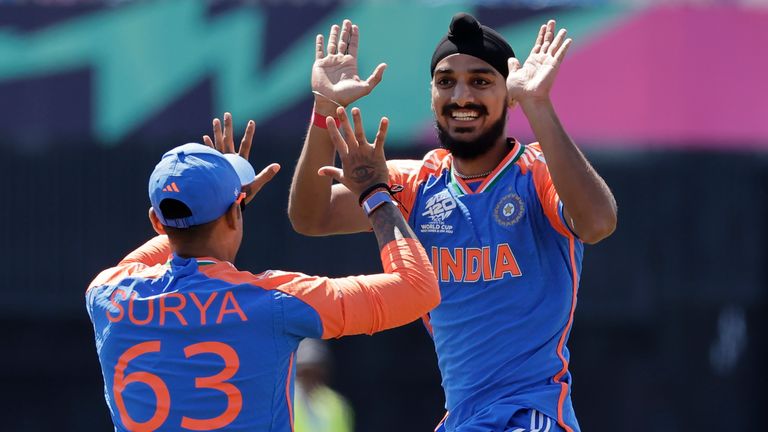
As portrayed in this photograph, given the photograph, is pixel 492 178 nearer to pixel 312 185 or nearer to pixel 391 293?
pixel 312 185

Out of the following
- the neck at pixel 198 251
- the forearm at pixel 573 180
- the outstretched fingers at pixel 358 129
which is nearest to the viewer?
the neck at pixel 198 251

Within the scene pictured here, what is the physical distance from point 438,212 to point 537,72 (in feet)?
2.49

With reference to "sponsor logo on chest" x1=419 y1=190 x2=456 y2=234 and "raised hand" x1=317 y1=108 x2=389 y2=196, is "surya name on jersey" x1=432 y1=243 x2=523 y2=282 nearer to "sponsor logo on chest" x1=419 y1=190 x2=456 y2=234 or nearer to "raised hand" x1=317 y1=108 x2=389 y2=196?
"sponsor logo on chest" x1=419 y1=190 x2=456 y2=234

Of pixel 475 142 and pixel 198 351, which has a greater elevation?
pixel 475 142

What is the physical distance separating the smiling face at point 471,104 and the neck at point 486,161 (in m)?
0.02

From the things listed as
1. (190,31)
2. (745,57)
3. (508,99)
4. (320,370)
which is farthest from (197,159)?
(745,57)

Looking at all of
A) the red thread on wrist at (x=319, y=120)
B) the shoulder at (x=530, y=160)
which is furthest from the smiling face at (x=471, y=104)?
the red thread on wrist at (x=319, y=120)

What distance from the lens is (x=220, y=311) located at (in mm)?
4402

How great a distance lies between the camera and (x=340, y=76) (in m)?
5.43

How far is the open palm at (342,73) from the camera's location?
17.4ft

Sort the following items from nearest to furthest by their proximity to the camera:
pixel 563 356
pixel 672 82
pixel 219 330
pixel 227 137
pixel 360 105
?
pixel 219 330, pixel 563 356, pixel 227 137, pixel 360 105, pixel 672 82

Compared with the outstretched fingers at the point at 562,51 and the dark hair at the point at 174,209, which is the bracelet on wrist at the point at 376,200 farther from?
the outstretched fingers at the point at 562,51

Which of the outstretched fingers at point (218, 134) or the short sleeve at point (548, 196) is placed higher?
the outstretched fingers at point (218, 134)

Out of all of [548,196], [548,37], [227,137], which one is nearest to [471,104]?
[548,37]
